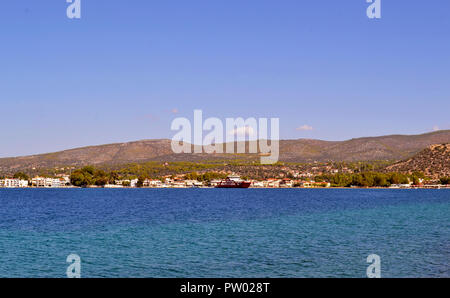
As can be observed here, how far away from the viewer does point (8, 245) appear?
4069cm

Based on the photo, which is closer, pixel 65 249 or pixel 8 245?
pixel 65 249

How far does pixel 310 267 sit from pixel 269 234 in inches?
733
